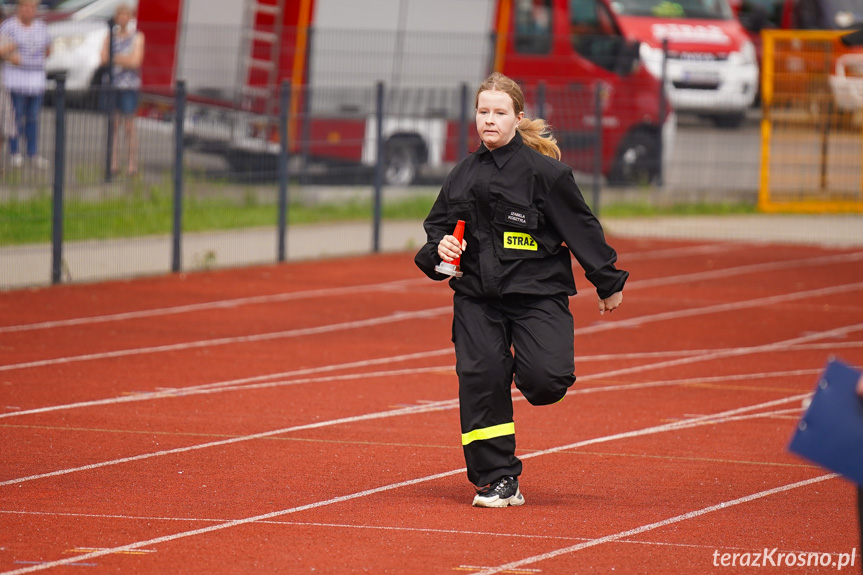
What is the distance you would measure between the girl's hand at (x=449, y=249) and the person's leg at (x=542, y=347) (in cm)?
36

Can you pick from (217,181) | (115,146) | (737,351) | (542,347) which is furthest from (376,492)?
(217,181)

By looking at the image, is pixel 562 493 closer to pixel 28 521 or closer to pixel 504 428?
pixel 504 428

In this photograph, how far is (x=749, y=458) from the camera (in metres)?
7.51

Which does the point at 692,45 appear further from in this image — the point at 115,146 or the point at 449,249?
the point at 449,249

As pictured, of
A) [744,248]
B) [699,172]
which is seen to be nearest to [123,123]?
[744,248]

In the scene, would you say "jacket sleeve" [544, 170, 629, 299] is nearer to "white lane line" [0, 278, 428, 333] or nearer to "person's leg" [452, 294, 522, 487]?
"person's leg" [452, 294, 522, 487]

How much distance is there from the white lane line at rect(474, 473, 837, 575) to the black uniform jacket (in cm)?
97

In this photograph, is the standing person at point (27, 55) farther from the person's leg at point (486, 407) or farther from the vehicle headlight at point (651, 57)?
the person's leg at point (486, 407)

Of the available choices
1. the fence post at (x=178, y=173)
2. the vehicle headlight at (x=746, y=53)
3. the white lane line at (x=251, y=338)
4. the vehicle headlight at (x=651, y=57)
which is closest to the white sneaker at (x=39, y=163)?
the fence post at (x=178, y=173)

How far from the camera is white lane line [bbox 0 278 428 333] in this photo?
11.6m

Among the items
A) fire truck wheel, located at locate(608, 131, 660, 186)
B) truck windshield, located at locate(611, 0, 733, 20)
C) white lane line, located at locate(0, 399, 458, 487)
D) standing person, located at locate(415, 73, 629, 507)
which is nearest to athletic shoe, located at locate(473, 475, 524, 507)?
standing person, located at locate(415, 73, 629, 507)

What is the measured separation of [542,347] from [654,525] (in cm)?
86

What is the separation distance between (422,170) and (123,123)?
5.03 metres

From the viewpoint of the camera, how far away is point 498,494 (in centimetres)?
636
